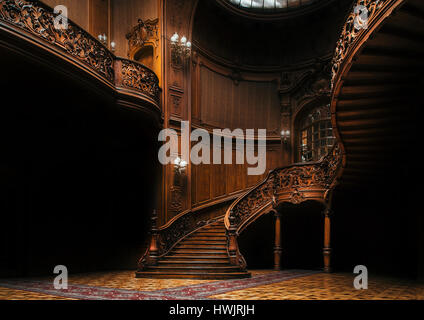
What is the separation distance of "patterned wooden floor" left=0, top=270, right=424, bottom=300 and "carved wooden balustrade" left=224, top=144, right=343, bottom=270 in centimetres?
201

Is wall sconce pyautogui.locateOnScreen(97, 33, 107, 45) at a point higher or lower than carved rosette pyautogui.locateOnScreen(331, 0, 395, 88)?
higher

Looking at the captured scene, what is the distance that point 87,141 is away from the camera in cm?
963

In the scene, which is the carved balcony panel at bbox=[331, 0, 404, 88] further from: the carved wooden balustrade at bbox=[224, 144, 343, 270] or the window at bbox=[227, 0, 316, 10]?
the window at bbox=[227, 0, 316, 10]

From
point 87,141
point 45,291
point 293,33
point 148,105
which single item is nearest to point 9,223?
point 87,141

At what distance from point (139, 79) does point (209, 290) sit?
5180 mm

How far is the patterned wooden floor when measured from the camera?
Answer: 5809mm

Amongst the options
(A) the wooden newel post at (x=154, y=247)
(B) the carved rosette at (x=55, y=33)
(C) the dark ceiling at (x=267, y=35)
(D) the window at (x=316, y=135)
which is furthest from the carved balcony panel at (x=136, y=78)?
(D) the window at (x=316, y=135)

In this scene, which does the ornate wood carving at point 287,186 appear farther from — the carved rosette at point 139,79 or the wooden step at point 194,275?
the carved rosette at point 139,79

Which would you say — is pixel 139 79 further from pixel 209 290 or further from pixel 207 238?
pixel 209 290

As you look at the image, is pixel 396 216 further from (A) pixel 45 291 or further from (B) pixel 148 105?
(A) pixel 45 291

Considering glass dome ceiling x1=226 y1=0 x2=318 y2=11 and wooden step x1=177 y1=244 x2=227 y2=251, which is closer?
wooden step x1=177 y1=244 x2=227 y2=251

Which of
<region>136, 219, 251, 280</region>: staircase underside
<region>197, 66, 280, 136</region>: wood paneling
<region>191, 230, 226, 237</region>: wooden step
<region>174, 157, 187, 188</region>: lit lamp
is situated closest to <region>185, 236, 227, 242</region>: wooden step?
<region>136, 219, 251, 280</region>: staircase underside

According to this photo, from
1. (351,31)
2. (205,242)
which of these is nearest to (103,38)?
(205,242)
